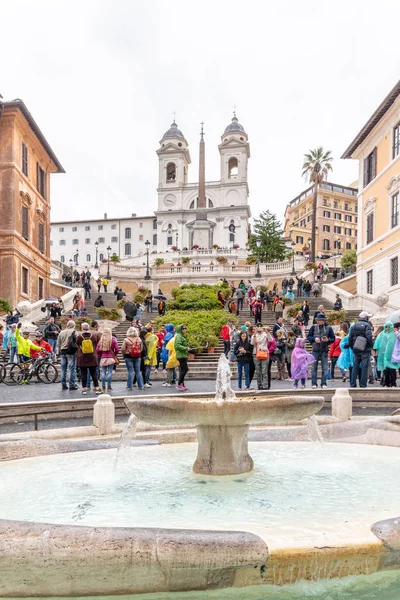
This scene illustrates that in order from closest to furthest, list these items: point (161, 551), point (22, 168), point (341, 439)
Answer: point (161, 551), point (341, 439), point (22, 168)

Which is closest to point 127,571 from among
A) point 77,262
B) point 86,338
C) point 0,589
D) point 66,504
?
point 0,589

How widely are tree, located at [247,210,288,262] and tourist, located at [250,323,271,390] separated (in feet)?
154

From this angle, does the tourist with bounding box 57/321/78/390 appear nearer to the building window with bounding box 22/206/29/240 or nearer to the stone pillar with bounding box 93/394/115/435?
the stone pillar with bounding box 93/394/115/435

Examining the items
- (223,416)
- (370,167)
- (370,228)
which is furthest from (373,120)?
(223,416)

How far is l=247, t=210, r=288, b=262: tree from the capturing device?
60312 millimetres

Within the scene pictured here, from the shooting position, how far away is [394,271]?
27.2m

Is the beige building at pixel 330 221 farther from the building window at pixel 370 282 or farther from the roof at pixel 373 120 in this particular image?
the building window at pixel 370 282

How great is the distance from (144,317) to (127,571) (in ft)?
89.0

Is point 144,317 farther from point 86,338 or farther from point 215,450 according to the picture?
point 215,450

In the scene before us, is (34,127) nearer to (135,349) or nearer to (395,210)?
(395,210)

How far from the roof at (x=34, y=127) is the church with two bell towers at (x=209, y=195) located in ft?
151

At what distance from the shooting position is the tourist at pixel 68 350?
41.1ft

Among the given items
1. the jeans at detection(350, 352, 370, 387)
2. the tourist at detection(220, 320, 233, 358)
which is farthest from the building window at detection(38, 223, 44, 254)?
the jeans at detection(350, 352, 370, 387)

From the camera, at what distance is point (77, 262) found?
99688 mm
